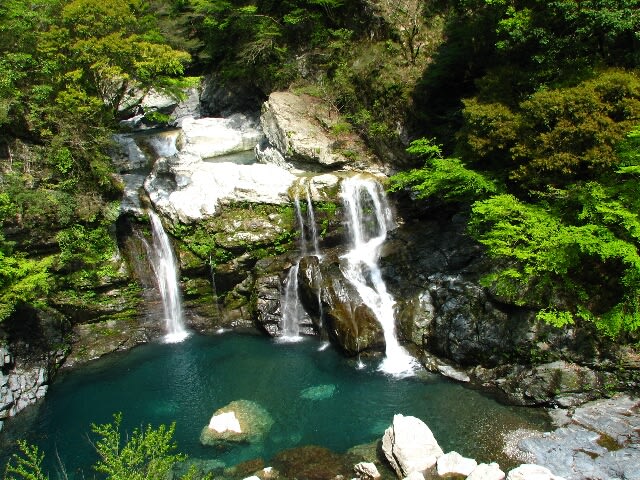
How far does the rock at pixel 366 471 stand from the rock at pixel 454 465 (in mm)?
1505

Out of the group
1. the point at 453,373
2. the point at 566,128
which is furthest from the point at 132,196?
the point at 566,128

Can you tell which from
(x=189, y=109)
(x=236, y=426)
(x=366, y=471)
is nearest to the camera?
(x=366, y=471)

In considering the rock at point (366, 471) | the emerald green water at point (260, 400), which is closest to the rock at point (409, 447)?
the rock at point (366, 471)

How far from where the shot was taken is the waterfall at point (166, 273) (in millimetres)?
19969

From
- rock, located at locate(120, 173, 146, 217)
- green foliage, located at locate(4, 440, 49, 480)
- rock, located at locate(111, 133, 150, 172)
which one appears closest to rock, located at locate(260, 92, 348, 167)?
rock, located at locate(111, 133, 150, 172)

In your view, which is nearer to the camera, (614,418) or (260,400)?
(614,418)

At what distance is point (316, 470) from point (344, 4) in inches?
907

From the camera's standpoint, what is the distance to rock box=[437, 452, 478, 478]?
11.0 metres

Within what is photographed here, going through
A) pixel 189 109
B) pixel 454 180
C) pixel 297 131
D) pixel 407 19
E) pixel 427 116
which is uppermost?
pixel 407 19

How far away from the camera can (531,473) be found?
1038 cm

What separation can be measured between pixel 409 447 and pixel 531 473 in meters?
2.72

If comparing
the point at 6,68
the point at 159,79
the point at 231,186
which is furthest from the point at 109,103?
the point at 231,186

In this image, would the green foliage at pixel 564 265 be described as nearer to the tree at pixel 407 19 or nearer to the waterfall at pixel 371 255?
the waterfall at pixel 371 255

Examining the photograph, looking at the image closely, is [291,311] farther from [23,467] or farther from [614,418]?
[614,418]
